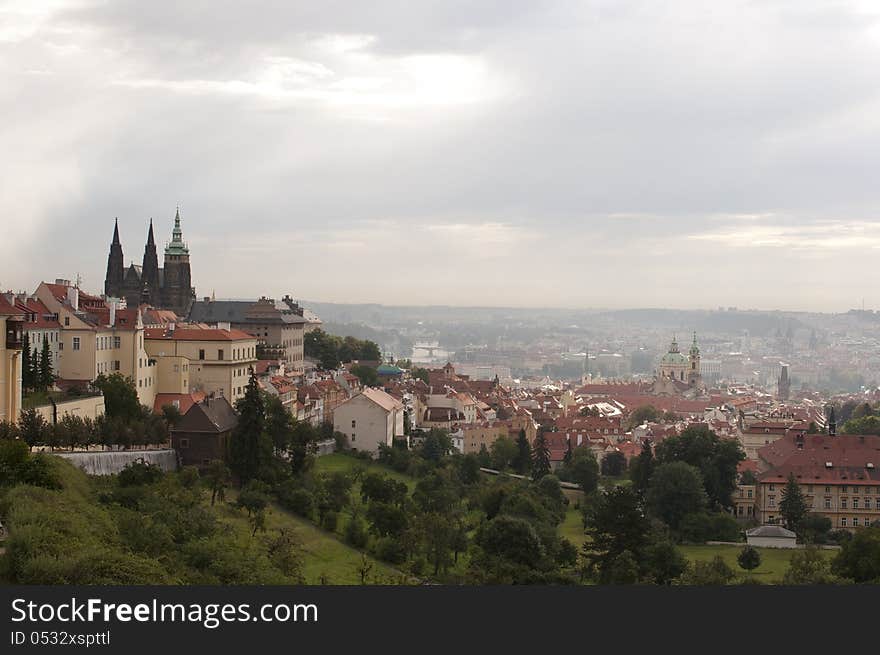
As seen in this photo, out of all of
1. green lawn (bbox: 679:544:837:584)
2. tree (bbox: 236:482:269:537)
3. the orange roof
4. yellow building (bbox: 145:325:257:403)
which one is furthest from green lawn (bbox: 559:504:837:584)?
the orange roof

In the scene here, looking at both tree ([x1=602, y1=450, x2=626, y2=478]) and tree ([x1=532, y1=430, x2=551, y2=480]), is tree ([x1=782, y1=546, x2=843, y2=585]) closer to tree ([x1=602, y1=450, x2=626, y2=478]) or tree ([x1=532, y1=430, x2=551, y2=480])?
tree ([x1=532, y1=430, x2=551, y2=480])

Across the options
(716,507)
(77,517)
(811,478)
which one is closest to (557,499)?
(716,507)

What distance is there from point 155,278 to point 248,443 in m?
62.8

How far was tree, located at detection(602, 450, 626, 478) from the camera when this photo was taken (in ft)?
266

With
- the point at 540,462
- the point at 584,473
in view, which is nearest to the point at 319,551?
the point at 584,473

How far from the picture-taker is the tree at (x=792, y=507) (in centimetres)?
6228

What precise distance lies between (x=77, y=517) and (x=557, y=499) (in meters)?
33.4

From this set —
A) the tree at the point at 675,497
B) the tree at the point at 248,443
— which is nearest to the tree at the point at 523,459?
the tree at the point at 675,497

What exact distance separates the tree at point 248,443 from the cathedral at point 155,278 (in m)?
56.2

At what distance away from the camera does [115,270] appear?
107 m

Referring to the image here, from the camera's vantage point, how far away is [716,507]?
66.1 metres

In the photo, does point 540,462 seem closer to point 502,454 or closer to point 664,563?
point 502,454

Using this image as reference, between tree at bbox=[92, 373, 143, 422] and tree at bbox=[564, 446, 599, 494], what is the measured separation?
2745 centimetres

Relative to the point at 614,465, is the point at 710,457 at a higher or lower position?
higher
